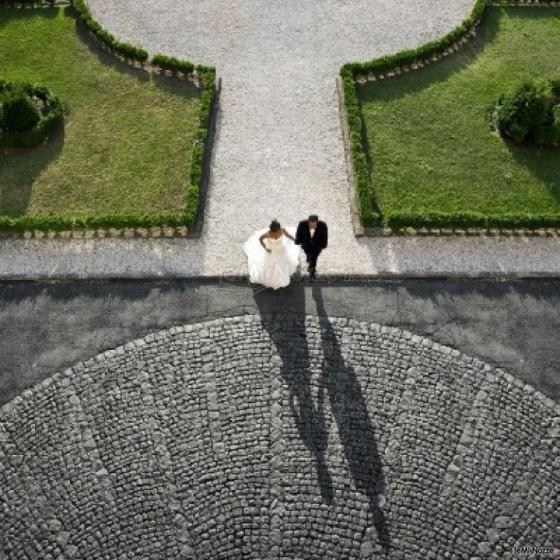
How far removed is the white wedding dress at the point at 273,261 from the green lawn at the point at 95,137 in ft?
11.9

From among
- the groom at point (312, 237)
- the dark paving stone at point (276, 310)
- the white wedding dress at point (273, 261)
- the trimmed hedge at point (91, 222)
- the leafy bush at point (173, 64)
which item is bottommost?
the dark paving stone at point (276, 310)

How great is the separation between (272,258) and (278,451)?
495 centimetres

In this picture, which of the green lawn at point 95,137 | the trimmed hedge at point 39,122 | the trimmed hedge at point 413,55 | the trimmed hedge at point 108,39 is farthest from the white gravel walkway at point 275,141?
the trimmed hedge at point 39,122

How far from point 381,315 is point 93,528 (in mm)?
8648

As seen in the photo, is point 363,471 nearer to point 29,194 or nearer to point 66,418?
point 66,418

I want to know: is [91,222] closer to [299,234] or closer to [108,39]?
[299,234]

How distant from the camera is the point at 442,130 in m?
21.4

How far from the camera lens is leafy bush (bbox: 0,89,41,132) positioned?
20406 millimetres

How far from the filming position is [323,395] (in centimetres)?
1500

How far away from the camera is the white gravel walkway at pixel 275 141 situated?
1788 centimetres

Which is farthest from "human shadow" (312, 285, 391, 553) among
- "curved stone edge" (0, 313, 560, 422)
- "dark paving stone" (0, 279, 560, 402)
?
"dark paving stone" (0, 279, 560, 402)

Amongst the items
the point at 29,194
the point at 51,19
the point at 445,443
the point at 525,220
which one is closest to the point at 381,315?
the point at 445,443

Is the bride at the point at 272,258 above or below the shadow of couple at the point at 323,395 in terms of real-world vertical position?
above

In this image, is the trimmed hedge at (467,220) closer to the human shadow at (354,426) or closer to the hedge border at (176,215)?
the human shadow at (354,426)
